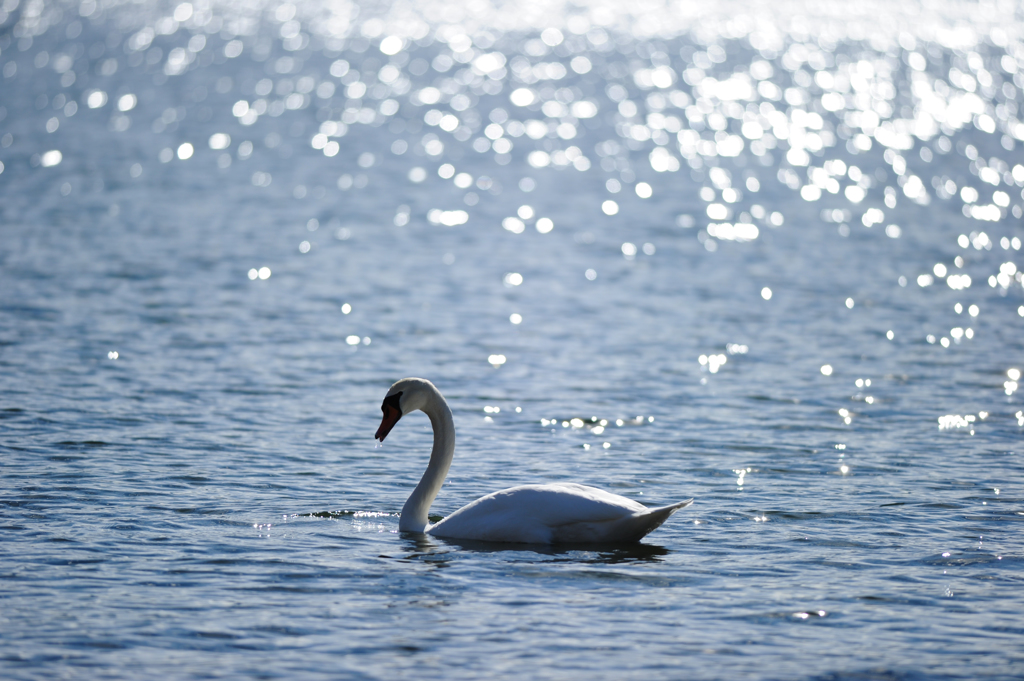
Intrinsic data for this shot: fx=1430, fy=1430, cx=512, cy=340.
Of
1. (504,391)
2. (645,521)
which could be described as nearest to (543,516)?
(645,521)

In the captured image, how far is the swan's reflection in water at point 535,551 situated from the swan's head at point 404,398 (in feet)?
3.43

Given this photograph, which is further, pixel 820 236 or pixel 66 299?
pixel 820 236

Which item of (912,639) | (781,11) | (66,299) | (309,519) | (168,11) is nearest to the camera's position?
(912,639)

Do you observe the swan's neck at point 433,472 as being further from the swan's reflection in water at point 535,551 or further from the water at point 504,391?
the water at point 504,391

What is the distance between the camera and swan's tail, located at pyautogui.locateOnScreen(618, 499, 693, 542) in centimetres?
1093

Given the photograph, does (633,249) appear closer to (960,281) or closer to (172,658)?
(960,281)

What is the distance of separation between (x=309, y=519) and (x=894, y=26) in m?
98.6

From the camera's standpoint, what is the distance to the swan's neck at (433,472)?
11.8m

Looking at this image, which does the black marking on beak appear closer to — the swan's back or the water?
the water

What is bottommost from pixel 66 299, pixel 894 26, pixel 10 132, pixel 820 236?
pixel 66 299

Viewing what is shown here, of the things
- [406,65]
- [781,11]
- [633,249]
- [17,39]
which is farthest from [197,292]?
[781,11]

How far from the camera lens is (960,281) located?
2577 cm

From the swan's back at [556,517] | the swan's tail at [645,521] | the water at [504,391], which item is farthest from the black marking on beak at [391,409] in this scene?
the swan's tail at [645,521]

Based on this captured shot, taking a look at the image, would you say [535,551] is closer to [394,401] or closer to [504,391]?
[394,401]
